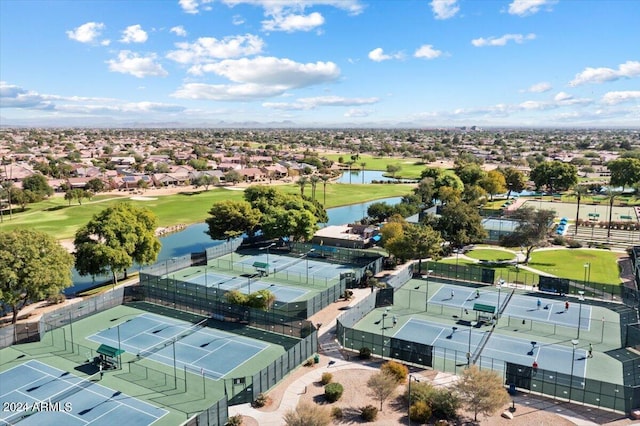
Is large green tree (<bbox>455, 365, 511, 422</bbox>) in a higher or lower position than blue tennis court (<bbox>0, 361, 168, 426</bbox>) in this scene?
higher

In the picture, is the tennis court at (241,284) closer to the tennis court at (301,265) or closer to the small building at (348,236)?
the tennis court at (301,265)

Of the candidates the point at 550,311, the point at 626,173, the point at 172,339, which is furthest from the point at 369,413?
the point at 626,173

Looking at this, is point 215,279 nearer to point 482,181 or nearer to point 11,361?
point 11,361

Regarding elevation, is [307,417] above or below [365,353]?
above

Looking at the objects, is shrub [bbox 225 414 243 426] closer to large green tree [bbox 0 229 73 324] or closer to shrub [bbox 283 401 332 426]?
shrub [bbox 283 401 332 426]

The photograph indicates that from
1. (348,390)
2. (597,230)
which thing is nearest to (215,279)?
(348,390)

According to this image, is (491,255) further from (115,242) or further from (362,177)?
(362,177)

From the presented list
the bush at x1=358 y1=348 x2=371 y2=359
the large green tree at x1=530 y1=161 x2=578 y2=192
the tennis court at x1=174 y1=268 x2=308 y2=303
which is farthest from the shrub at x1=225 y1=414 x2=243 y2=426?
the large green tree at x1=530 y1=161 x2=578 y2=192
